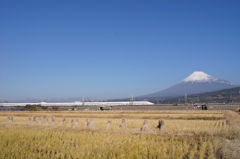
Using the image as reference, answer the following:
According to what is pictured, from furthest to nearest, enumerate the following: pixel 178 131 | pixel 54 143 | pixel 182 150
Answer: pixel 178 131 < pixel 54 143 < pixel 182 150

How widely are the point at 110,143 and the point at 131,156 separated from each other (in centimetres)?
326

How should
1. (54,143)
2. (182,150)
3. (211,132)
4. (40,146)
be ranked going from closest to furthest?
(182,150)
(40,146)
(54,143)
(211,132)

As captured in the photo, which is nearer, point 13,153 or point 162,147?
point 13,153

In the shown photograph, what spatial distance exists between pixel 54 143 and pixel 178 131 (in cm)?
823

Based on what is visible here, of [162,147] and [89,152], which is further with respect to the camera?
[162,147]

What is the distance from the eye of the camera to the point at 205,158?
1080 cm

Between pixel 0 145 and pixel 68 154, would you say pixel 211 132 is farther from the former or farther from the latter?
pixel 0 145

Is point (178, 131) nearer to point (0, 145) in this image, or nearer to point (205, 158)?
point (205, 158)

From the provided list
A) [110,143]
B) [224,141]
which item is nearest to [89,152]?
[110,143]

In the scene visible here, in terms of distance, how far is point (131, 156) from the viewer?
10.7 m

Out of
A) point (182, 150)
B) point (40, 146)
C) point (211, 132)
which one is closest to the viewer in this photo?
point (182, 150)

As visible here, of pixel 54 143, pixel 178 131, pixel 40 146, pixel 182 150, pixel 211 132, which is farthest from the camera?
Answer: pixel 178 131

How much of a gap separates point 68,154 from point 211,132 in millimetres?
9662

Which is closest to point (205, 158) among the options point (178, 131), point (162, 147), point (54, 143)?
point (162, 147)
